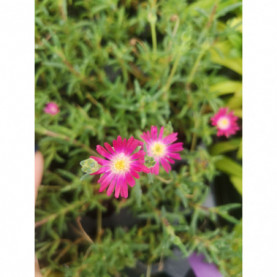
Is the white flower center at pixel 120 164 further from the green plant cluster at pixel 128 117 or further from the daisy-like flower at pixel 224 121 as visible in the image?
the daisy-like flower at pixel 224 121

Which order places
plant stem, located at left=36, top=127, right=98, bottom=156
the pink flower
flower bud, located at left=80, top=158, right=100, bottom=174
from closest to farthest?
1. flower bud, located at left=80, top=158, right=100, bottom=174
2. plant stem, located at left=36, top=127, right=98, bottom=156
3. the pink flower

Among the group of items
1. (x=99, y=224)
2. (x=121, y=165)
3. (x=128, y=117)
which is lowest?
(x=99, y=224)

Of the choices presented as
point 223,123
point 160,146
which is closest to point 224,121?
point 223,123

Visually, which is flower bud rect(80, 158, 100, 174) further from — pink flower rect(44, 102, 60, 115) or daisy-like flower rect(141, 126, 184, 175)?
pink flower rect(44, 102, 60, 115)

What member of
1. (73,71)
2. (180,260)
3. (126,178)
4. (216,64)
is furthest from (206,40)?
(180,260)

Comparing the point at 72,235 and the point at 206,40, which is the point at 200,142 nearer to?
the point at 206,40

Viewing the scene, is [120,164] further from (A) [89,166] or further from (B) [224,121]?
(B) [224,121]

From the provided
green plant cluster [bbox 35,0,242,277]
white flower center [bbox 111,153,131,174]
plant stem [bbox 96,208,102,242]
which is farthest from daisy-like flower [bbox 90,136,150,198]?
plant stem [bbox 96,208,102,242]
